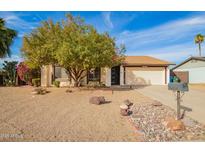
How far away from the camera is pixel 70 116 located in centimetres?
741

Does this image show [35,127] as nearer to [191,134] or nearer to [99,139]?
[99,139]

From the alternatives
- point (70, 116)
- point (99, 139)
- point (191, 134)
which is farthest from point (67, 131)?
point (191, 134)

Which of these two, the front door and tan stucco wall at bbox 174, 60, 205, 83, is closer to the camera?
the front door

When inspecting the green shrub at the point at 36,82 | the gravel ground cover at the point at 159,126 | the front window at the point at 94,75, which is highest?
the front window at the point at 94,75

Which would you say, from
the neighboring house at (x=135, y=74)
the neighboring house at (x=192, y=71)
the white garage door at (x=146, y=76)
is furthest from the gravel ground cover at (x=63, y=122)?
the neighboring house at (x=192, y=71)

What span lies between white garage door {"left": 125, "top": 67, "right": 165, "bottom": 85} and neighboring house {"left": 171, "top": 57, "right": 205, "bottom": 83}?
5777 millimetres

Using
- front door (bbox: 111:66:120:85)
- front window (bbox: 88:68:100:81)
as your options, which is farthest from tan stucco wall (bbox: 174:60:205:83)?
front window (bbox: 88:68:100:81)

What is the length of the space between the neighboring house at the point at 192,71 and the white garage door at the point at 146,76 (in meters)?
5.78

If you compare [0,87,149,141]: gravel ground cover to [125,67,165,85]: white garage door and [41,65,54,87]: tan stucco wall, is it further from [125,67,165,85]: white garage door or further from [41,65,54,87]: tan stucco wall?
[125,67,165,85]: white garage door

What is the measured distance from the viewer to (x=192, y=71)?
24.9 m

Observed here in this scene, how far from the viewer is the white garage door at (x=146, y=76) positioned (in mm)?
20391

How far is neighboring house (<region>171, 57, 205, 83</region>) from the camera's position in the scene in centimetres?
2327

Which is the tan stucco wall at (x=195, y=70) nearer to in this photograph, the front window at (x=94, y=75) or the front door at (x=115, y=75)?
the front door at (x=115, y=75)
